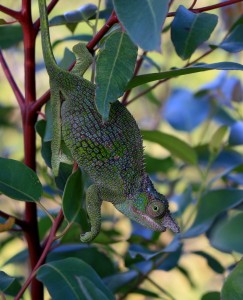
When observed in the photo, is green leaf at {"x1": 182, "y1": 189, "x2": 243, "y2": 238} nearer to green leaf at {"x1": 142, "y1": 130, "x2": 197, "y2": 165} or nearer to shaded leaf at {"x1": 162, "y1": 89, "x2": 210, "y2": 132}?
green leaf at {"x1": 142, "y1": 130, "x2": 197, "y2": 165}

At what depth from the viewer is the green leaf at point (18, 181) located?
944 mm

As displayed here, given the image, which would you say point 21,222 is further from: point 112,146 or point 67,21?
point 67,21

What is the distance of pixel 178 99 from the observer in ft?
5.71

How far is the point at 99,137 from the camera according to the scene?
2.96 ft

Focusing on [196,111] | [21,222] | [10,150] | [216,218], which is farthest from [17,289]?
[10,150]

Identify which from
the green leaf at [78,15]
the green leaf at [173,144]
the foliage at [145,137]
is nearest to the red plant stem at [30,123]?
the foliage at [145,137]

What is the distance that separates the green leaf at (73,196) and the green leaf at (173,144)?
0.37 meters

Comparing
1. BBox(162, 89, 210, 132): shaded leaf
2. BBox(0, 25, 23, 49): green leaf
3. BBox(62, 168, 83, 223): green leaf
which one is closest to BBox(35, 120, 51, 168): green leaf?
BBox(62, 168, 83, 223): green leaf

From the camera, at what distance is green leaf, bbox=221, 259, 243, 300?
76cm

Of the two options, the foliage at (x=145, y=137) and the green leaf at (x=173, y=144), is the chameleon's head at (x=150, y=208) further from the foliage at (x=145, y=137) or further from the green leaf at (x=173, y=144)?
A: the green leaf at (x=173, y=144)

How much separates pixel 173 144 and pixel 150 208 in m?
0.41

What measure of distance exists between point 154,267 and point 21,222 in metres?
0.36

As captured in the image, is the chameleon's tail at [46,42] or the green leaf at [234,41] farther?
the green leaf at [234,41]

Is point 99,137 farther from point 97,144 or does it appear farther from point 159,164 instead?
point 159,164
